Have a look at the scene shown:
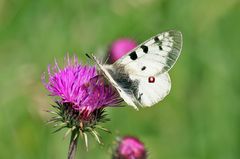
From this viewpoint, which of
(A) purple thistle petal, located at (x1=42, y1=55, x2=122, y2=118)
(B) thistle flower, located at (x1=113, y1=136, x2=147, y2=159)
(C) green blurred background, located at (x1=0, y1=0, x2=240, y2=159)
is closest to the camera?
(A) purple thistle petal, located at (x1=42, y1=55, x2=122, y2=118)

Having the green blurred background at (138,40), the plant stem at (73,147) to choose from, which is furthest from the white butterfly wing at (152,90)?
the green blurred background at (138,40)

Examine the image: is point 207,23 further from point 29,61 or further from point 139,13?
point 29,61

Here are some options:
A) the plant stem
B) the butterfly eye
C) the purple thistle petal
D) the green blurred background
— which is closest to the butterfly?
the butterfly eye

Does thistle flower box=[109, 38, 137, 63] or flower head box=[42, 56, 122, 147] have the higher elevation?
flower head box=[42, 56, 122, 147]

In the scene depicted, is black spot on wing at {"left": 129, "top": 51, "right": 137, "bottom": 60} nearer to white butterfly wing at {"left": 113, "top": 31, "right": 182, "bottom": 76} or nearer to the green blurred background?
white butterfly wing at {"left": 113, "top": 31, "right": 182, "bottom": 76}

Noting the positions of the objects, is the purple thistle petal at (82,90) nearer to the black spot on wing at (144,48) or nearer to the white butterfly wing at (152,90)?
the white butterfly wing at (152,90)

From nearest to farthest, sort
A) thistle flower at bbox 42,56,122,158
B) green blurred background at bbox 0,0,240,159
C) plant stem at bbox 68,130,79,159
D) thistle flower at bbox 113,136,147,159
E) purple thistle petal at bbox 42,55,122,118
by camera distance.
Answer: plant stem at bbox 68,130,79,159, thistle flower at bbox 42,56,122,158, purple thistle petal at bbox 42,55,122,118, thistle flower at bbox 113,136,147,159, green blurred background at bbox 0,0,240,159
